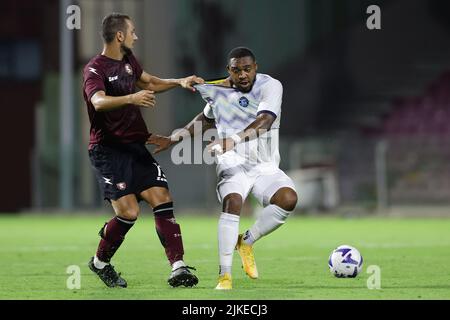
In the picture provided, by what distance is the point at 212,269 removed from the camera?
1095cm

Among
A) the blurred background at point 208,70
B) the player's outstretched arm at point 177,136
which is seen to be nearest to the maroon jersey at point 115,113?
the player's outstretched arm at point 177,136

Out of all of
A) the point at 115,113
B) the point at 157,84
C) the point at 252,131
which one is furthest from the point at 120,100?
the point at 157,84

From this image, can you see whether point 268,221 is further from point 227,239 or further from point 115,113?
point 115,113

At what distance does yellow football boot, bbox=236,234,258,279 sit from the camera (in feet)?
32.3

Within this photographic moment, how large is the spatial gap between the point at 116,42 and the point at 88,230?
10206 millimetres

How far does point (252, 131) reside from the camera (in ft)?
29.6

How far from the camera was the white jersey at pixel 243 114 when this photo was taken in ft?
30.8

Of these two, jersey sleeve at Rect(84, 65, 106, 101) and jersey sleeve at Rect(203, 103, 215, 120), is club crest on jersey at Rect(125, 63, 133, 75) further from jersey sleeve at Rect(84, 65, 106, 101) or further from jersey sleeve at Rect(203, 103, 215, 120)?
jersey sleeve at Rect(203, 103, 215, 120)

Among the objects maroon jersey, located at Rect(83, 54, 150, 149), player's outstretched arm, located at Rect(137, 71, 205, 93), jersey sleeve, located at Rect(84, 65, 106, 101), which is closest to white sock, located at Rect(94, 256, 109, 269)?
maroon jersey, located at Rect(83, 54, 150, 149)

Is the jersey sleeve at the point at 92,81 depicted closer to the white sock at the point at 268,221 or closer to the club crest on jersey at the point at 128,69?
the club crest on jersey at the point at 128,69

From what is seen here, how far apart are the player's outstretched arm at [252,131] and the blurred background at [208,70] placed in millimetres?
16735

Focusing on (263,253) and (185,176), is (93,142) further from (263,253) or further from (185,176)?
(185,176)
